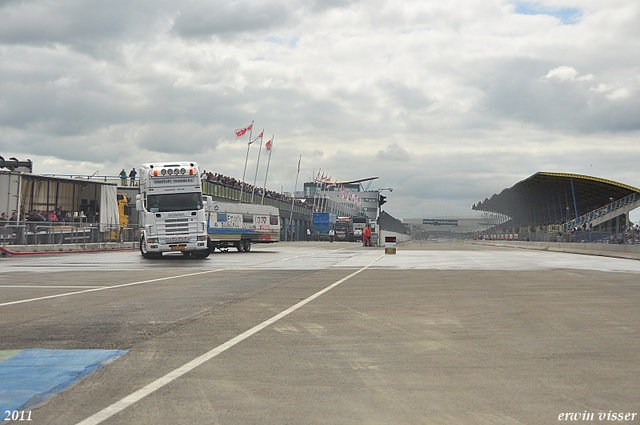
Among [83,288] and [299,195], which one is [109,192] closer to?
[83,288]

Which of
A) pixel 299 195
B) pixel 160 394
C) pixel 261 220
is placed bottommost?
pixel 160 394

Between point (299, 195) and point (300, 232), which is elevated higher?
point (299, 195)

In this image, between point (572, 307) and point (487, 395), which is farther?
point (572, 307)

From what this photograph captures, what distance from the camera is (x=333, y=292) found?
12.2m

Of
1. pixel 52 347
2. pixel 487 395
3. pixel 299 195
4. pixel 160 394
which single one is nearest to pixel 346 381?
pixel 487 395

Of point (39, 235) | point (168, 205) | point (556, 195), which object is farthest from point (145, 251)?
point (556, 195)

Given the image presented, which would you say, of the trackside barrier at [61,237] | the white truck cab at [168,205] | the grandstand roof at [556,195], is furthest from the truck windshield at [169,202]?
the grandstand roof at [556,195]

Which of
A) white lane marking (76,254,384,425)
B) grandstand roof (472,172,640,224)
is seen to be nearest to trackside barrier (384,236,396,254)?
white lane marking (76,254,384,425)

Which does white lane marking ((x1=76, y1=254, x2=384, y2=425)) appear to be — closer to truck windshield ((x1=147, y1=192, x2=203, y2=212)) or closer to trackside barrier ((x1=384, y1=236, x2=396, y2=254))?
truck windshield ((x1=147, y1=192, x2=203, y2=212))

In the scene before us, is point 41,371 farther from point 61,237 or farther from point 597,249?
point 597,249

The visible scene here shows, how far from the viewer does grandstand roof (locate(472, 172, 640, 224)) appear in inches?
2791

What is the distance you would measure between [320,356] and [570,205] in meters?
94.0

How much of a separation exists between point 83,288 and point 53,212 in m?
23.6

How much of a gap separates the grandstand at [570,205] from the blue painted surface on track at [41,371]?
3287 centimetres
